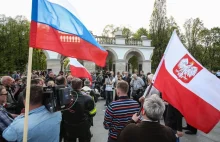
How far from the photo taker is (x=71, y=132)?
4402 millimetres

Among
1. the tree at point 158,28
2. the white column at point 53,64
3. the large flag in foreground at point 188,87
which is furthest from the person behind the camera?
the tree at point 158,28

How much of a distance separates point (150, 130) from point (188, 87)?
1.58 m

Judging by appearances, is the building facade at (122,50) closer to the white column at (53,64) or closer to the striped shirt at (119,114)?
the white column at (53,64)

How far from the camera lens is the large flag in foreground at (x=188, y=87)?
3609 mm

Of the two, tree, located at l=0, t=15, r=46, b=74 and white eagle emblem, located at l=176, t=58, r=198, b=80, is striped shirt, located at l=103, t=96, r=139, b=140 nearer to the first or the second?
white eagle emblem, located at l=176, t=58, r=198, b=80

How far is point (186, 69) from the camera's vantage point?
3967 millimetres

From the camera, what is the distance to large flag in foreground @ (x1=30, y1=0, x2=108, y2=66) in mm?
3215

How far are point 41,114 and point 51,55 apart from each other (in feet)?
62.1

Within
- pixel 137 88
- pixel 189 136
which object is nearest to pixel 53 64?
pixel 137 88

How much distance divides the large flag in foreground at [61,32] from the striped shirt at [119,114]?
70cm

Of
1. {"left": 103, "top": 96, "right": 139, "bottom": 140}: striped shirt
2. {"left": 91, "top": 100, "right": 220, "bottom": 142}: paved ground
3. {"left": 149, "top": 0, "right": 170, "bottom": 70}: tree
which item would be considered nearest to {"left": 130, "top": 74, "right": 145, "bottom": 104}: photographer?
{"left": 91, "top": 100, "right": 220, "bottom": 142}: paved ground

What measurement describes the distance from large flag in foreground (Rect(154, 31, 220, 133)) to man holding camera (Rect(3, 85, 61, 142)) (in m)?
1.77

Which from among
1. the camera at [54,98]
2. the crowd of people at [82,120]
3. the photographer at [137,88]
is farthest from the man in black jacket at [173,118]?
the photographer at [137,88]

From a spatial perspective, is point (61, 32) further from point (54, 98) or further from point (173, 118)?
point (173, 118)
